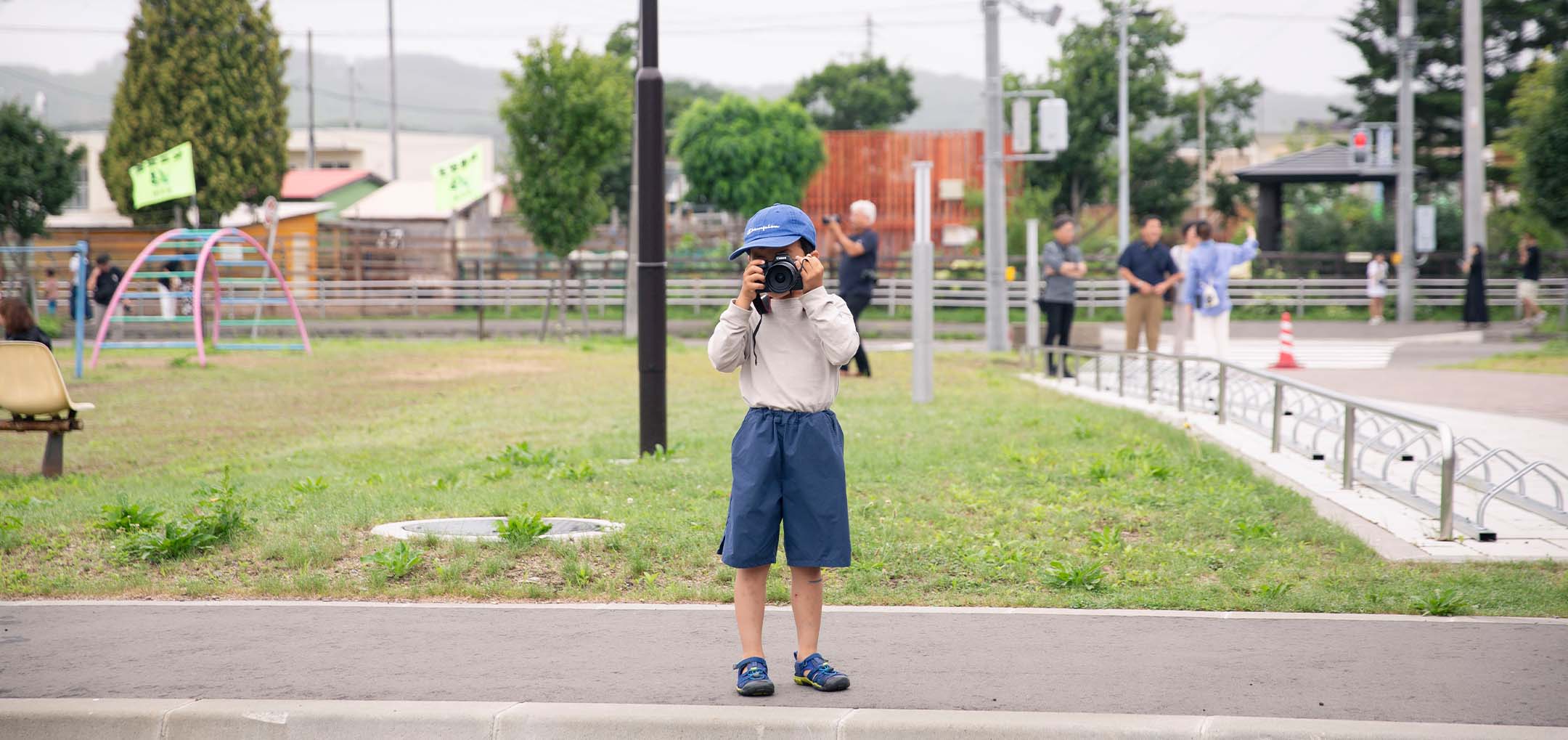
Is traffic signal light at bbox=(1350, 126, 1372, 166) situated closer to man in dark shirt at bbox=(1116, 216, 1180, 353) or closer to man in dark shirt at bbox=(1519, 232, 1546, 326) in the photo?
man in dark shirt at bbox=(1519, 232, 1546, 326)

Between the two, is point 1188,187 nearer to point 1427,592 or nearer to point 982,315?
point 982,315

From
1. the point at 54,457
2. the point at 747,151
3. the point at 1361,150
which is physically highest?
the point at 747,151

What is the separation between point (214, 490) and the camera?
7.94 meters

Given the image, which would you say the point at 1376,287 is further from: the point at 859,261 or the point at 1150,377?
the point at 859,261

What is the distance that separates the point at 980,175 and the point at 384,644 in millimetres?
49879

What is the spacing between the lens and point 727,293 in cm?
3591

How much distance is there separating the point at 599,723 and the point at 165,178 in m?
24.6

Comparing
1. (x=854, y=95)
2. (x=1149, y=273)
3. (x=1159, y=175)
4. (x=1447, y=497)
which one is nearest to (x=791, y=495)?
(x=1447, y=497)

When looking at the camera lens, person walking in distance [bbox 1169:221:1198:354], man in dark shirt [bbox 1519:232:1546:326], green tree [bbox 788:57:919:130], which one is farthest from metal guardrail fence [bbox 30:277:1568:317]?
green tree [bbox 788:57:919:130]

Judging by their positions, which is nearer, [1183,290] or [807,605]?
[807,605]

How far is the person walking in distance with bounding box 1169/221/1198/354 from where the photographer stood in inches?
578

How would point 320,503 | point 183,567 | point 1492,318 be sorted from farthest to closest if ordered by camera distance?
point 1492,318, point 320,503, point 183,567

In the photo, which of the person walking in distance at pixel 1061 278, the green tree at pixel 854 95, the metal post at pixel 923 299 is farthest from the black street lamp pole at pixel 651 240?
the green tree at pixel 854 95

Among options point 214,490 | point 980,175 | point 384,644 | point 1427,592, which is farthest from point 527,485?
point 980,175
